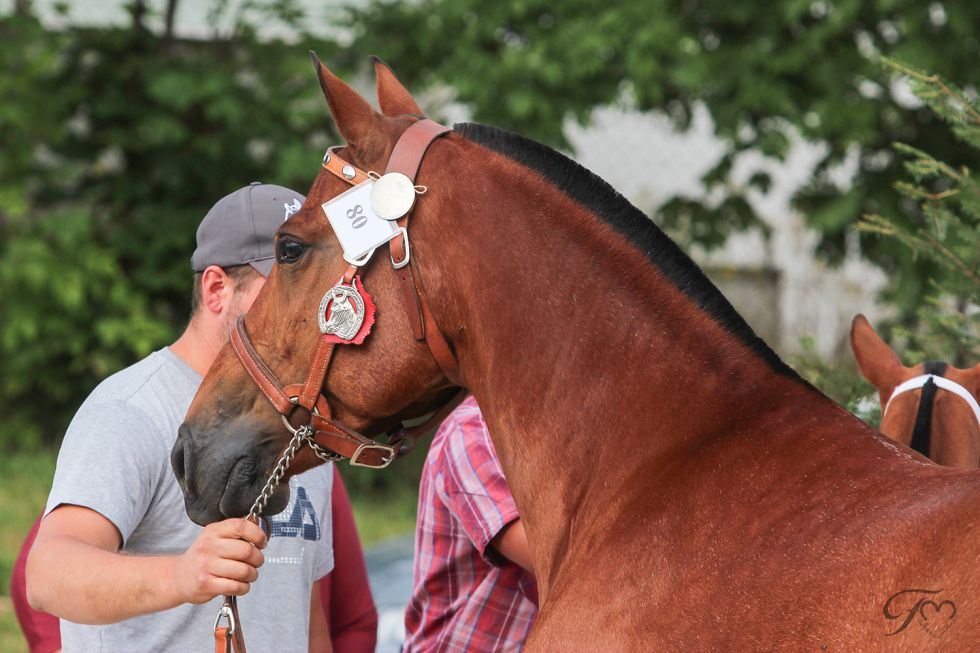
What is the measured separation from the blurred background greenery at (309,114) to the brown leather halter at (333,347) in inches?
186

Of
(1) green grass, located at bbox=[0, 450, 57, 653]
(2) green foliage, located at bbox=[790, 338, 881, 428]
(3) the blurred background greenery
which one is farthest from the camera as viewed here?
(3) the blurred background greenery

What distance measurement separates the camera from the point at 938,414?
2676mm

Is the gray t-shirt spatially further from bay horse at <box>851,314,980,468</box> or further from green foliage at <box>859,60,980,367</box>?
green foliage at <box>859,60,980,367</box>

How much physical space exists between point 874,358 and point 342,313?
1.45 metres

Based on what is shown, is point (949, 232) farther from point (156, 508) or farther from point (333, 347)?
point (156, 508)

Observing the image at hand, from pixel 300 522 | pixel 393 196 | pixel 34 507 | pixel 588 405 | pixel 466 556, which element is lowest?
pixel 34 507

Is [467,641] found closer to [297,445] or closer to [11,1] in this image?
[297,445]

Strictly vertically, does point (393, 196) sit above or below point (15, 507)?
above

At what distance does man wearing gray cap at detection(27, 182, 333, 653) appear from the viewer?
7.62 ft

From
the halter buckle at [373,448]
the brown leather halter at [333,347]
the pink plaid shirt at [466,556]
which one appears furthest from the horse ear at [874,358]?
the halter buckle at [373,448]

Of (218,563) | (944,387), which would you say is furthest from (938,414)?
(218,563)

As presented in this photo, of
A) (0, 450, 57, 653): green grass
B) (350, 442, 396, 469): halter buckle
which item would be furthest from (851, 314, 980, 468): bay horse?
(0, 450, 57, 653): green grass

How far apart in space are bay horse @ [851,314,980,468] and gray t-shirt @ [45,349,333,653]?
152 centimetres

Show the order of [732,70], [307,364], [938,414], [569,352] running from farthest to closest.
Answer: [732,70] → [938,414] → [307,364] → [569,352]
